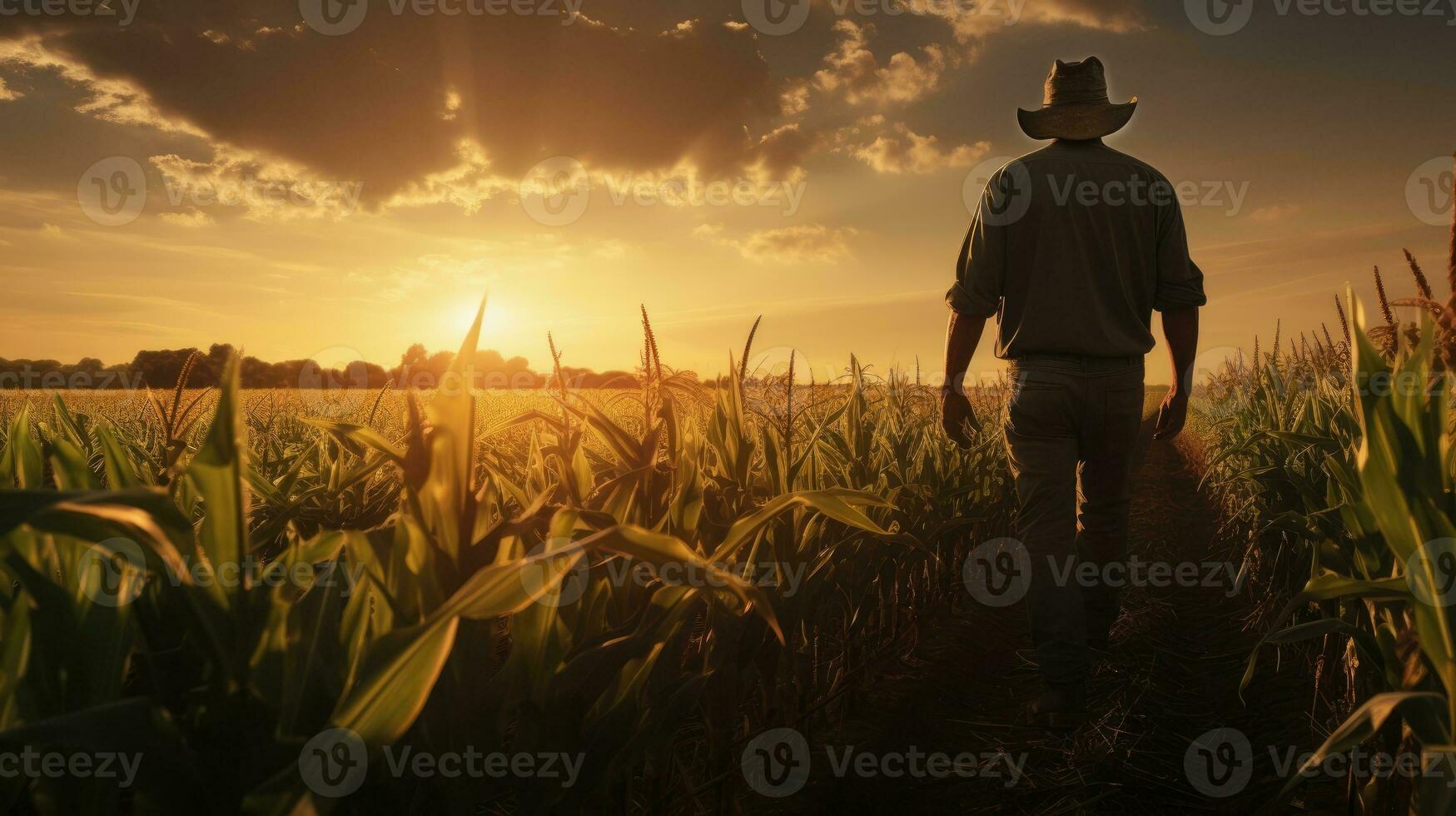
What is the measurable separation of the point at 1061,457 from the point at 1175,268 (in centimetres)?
94

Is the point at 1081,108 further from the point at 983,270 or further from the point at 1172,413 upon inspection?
the point at 1172,413

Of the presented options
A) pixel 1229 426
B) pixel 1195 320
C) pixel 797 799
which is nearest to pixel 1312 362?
pixel 1229 426

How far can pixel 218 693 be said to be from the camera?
0.90 metres

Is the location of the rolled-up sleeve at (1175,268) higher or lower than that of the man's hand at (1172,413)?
higher

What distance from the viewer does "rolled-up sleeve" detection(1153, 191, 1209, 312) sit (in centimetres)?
306

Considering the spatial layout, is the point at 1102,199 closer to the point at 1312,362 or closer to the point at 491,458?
the point at 491,458

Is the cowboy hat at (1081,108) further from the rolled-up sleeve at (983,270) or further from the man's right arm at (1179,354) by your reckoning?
the man's right arm at (1179,354)

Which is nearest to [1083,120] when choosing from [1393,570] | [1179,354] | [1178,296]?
[1178,296]

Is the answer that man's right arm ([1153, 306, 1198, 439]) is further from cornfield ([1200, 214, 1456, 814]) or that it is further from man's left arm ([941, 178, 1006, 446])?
man's left arm ([941, 178, 1006, 446])

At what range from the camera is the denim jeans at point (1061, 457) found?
2.87 m

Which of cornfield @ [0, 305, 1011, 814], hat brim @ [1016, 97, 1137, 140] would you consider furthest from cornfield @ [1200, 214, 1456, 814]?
hat brim @ [1016, 97, 1137, 140]

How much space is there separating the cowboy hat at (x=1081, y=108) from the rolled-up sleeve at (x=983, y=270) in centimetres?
39

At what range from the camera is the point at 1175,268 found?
307cm

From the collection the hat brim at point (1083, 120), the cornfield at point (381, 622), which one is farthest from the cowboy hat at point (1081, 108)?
the cornfield at point (381, 622)
